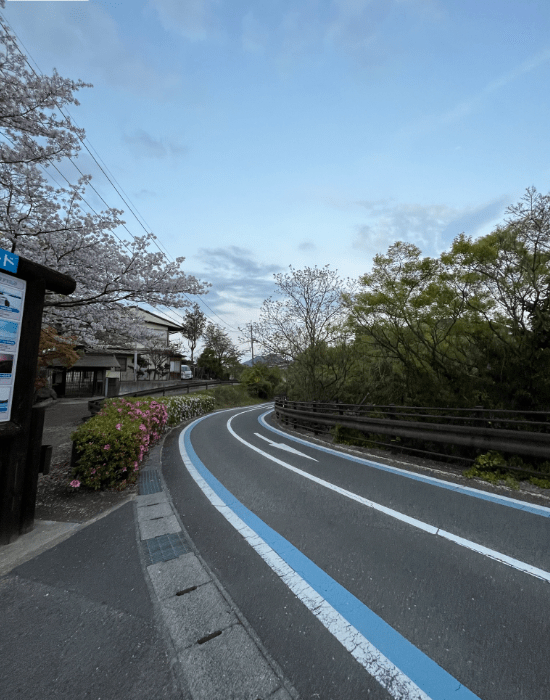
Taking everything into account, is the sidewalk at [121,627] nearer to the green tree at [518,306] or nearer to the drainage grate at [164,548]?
the drainage grate at [164,548]

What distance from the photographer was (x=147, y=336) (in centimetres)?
1334

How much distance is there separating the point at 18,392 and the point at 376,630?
3774 millimetres

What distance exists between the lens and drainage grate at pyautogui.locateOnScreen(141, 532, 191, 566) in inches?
118

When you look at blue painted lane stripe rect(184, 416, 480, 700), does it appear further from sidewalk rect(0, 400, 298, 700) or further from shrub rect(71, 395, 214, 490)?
shrub rect(71, 395, 214, 490)

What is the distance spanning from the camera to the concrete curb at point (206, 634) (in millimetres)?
1685

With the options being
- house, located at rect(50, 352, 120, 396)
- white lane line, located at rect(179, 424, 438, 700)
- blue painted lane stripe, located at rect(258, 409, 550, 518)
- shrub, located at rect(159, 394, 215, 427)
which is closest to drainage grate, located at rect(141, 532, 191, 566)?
white lane line, located at rect(179, 424, 438, 700)

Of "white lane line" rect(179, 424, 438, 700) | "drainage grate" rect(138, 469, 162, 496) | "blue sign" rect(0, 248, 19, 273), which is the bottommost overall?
"drainage grate" rect(138, 469, 162, 496)

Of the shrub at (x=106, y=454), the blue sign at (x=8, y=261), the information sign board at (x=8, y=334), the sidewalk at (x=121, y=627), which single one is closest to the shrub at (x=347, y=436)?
the shrub at (x=106, y=454)

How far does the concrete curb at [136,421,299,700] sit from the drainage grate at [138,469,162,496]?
176cm

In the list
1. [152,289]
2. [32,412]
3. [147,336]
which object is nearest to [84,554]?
[32,412]

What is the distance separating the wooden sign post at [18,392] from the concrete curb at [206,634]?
1350mm

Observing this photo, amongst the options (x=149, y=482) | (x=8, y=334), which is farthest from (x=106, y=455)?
(x=8, y=334)

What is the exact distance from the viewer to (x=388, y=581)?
2.56 m

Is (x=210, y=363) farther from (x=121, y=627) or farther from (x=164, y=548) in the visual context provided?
(x=121, y=627)
